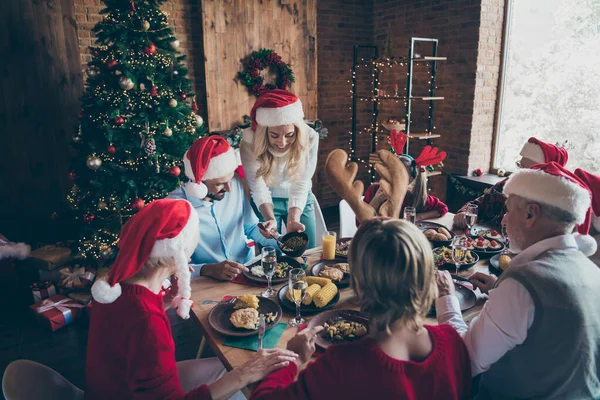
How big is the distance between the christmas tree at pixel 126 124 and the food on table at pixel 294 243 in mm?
1877

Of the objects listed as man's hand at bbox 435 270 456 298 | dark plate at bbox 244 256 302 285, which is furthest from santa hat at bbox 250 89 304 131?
man's hand at bbox 435 270 456 298

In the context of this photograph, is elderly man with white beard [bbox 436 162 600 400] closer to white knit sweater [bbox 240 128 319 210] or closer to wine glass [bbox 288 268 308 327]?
wine glass [bbox 288 268 308 327]

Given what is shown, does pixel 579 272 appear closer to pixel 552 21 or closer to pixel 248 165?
pixel 248 165

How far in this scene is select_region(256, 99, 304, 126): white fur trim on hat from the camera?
2.85 m

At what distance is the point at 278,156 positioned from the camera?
9.68ft

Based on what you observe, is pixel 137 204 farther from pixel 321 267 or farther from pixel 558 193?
pixel 558 193

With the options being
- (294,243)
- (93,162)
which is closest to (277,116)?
(294,243)

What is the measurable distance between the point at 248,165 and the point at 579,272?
2049mm

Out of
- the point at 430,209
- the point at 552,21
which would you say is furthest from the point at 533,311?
the point at 552,21

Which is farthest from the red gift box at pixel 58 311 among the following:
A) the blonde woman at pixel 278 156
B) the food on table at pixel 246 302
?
the food on table at pixel 246 302

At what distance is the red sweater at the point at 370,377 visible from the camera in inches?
42.0

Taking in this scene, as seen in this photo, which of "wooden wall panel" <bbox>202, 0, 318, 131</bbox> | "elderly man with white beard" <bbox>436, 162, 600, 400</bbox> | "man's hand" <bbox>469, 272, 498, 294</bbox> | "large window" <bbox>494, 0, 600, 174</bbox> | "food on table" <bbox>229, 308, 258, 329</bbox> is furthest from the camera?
"wooden wall panel" <bbox>202, 0, 318, 131</bbox>

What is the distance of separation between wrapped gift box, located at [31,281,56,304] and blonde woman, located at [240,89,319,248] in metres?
A: 2.08

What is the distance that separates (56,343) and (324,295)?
7.86 feet
